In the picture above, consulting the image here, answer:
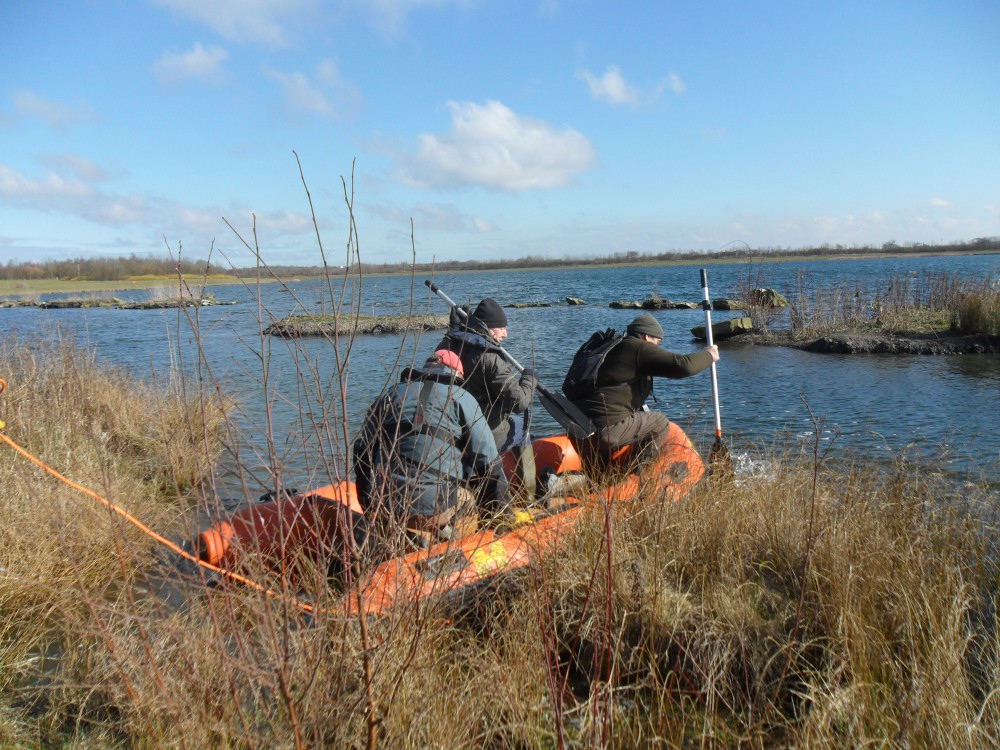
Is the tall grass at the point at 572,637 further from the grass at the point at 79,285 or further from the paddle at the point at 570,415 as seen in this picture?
the grass at the point at 79,285

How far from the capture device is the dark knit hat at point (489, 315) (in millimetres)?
5340

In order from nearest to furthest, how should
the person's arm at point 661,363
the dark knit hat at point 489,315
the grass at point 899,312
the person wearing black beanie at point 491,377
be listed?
the person wearing black beanie at point 491,377, the dark knit hat at point 489,315, the person's arm at point 661,363, the grass at point 899,312

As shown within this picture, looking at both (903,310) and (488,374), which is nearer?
(488,374)

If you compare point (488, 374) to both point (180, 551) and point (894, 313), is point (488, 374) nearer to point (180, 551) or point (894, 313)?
point (180, 551)

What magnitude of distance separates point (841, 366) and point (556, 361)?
633 cm

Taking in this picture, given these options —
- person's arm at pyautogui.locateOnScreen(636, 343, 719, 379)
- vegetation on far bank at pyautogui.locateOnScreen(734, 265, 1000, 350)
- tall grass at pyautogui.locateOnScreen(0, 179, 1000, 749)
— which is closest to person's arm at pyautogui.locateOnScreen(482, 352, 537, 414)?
person's arm at pyautogui.locateOnScreen(636, 343, 719, 379)

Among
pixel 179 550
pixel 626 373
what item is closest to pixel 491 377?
pixel 626 373

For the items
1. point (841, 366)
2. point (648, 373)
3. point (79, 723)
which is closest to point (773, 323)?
point (841, 366)

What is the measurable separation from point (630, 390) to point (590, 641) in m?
2.75

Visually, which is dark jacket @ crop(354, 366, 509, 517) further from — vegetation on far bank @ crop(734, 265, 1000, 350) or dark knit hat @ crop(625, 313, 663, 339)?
vegetation on far bank @ crop(734, 265, 1000, 350)

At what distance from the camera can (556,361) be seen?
17.4 m

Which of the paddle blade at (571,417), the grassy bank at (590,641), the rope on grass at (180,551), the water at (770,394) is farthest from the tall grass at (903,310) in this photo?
the rope on grass at (180,551)

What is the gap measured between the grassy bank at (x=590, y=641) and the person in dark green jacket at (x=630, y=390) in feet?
3.67

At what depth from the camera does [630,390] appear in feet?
18.6
